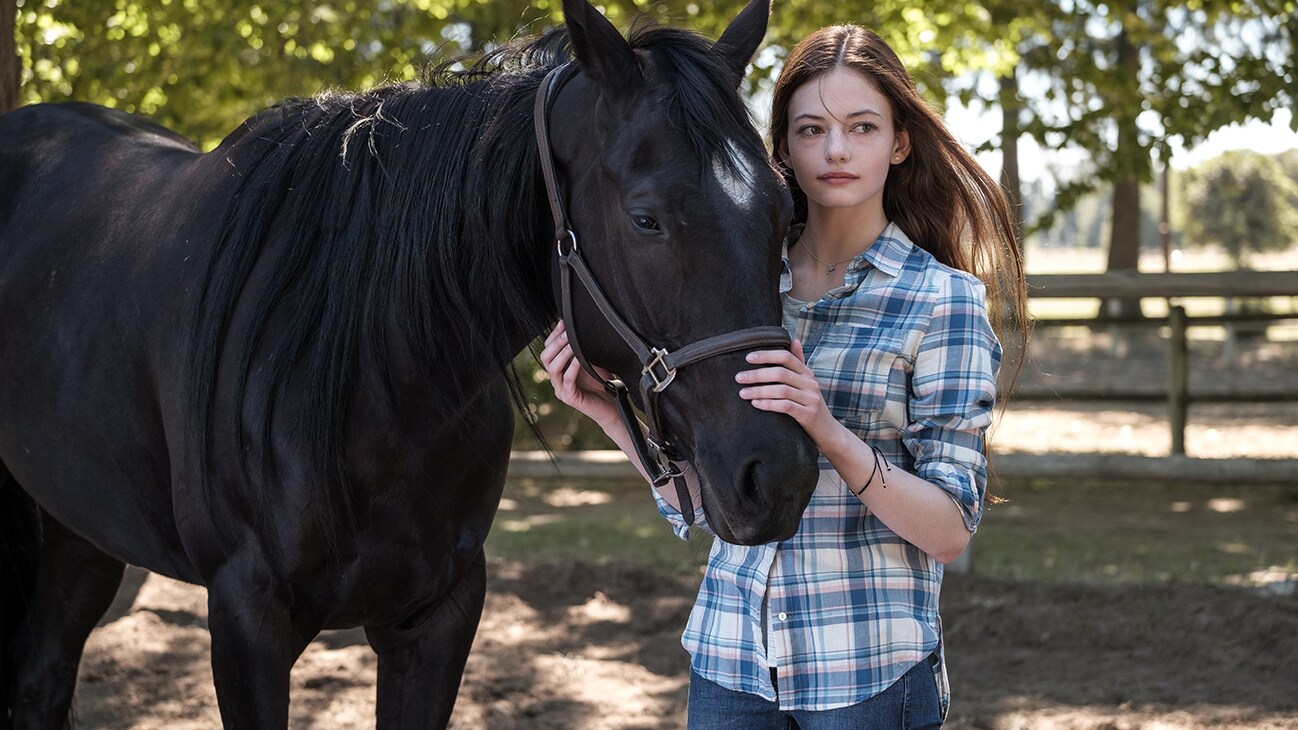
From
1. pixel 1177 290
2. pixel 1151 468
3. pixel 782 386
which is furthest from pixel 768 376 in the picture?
pixel 1177 290

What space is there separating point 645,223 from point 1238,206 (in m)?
26.0

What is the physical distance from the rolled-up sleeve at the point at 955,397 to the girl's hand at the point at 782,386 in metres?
0.31

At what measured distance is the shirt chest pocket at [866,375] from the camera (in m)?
1.95

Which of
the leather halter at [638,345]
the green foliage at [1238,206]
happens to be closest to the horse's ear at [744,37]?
the leather halter at [638,345]

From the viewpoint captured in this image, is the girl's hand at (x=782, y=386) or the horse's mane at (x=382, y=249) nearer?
the girl's hand at (x=782, y=386)

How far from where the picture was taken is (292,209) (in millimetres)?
2309

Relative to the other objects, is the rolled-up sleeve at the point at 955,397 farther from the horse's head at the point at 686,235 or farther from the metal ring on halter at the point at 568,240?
the metal ring on halter at the point at 568,240

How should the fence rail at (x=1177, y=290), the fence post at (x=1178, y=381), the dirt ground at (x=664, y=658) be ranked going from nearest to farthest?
the dirt ground at (x=664, y=658) → the fence rail at (x=1177, y=290) → the fence post at (x=1178, y=381)

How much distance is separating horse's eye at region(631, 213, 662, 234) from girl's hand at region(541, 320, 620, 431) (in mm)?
257

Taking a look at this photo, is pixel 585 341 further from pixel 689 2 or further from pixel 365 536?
pixel 689 2

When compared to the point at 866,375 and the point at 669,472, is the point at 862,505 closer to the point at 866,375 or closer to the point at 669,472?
the point at 866,375

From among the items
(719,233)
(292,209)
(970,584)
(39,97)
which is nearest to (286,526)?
(292,209)

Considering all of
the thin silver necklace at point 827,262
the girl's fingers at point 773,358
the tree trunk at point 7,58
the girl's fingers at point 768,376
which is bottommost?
the girl's fingers at point 768,376

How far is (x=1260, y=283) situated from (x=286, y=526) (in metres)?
5.48
